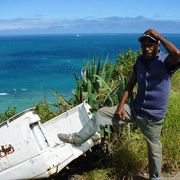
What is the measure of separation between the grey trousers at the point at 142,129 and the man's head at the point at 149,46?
2.42ft

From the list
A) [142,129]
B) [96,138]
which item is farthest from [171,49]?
[96,138]

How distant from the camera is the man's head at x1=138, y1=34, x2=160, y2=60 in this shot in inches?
242

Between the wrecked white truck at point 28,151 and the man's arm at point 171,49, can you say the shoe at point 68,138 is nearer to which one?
the wrecked white truck at point 28,151

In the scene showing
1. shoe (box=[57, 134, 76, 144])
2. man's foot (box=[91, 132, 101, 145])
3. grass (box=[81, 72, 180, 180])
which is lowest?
grass (box=[81, 72, 180, 180])

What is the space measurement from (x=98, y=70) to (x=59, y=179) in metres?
2.22

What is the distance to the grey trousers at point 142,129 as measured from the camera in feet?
21.0

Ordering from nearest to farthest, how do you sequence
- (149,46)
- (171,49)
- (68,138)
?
(171,49), (149,46), (68,138)

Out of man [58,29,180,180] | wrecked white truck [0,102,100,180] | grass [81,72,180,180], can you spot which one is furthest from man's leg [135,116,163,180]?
wrecked white truck [0,102,100,180]

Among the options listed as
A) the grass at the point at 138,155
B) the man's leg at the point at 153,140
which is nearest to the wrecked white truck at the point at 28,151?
the grass at the point at 138,155

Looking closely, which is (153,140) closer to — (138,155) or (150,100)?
(150,100)

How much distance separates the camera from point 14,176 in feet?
21.2

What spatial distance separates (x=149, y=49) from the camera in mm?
6180

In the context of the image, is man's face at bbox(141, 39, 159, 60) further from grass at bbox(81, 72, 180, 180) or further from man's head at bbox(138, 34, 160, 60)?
grass at bbox(81, 72, 180, 180)

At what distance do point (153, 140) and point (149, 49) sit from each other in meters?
1.14
